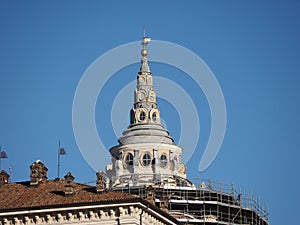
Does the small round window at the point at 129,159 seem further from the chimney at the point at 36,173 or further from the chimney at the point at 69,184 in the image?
the chimney at the point at 69,184

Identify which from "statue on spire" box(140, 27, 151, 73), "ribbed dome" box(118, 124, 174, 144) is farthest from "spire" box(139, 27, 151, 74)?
"ribbed dome" box(118, 124, 174, 144)

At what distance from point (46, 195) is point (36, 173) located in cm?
502

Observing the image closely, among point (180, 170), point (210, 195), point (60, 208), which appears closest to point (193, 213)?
point (210, 195)

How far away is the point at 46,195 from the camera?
68.1 m

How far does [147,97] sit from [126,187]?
18.7 metres

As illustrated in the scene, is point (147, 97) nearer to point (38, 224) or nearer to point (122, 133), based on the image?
point (122, 133)

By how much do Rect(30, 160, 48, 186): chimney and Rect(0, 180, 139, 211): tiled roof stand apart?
39 centimetres

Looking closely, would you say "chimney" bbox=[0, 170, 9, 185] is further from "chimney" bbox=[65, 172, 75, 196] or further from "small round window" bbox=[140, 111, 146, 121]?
"small round window" bbox=[140, 111, 146, 121]

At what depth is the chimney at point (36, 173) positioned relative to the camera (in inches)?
2842

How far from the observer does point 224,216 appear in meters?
91.4

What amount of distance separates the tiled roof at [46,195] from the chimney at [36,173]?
1.29ft

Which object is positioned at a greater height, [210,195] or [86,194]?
[210,195]

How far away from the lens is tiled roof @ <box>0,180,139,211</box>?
6500cm

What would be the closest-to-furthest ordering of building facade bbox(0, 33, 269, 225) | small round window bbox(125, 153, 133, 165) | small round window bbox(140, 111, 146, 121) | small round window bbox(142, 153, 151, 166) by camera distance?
building facade bbox(0, 33, 269, 225)
small round window bbox(142, 153, 151, 166)
small round window bbox(125, 153, 133, 165)
small round window bbox(140, 111, 146, 121)
